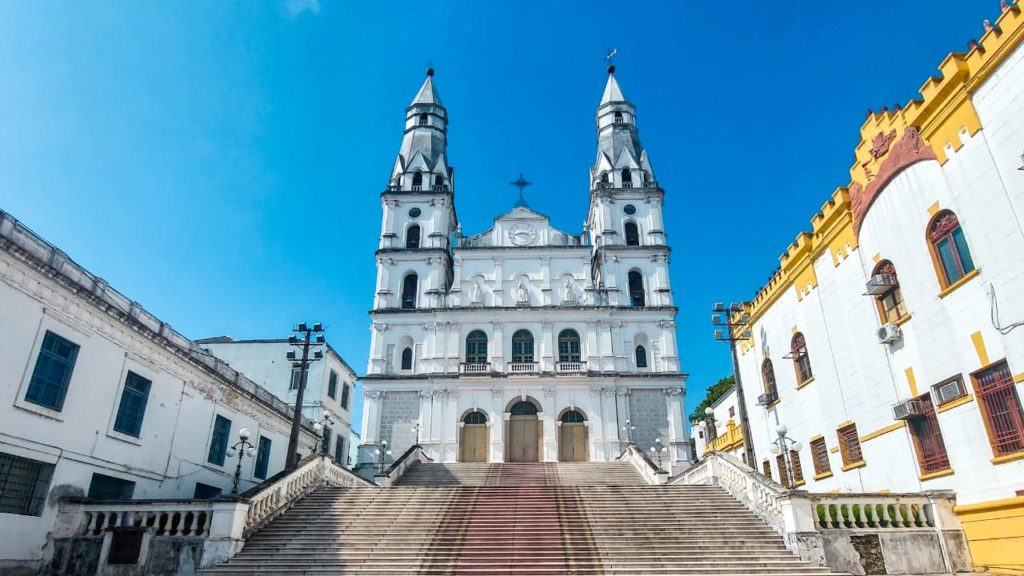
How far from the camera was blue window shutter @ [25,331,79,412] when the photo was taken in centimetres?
1374

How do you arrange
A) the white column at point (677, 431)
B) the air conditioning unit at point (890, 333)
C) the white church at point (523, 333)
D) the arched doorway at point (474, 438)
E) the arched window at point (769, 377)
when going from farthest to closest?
the white church at point (523, 333)
the arched doorway at point (474, 438)
the white column at point (677, 431)
the arched window at point (769, 377)
the air conditioning unit at point (890, 333)

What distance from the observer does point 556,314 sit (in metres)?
34.5

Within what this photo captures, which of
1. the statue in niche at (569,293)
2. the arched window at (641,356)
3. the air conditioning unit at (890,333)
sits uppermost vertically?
the statue in niche at (569,293)

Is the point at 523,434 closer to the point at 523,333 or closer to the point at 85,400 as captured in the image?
the point at 523,333

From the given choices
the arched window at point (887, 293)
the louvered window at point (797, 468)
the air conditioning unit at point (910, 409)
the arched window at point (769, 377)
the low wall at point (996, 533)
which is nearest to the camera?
the low wall at point (996, 533)

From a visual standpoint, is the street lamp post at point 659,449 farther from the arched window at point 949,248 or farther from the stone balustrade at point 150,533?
the stone balustrade at point 150,533

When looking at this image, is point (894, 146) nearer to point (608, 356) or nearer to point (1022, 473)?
point (1022, 473)

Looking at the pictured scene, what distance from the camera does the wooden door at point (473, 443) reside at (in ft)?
104

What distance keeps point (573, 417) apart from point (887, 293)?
64.9 ft

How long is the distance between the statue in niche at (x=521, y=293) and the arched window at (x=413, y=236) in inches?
292

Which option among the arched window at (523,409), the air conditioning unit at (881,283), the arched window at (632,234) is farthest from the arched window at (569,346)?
the air conditioning unit at (881,283)


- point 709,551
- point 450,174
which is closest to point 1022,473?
point 709,551

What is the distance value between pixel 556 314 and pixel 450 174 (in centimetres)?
1395

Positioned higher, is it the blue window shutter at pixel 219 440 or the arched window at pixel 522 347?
the arched window at pixel 522 347
